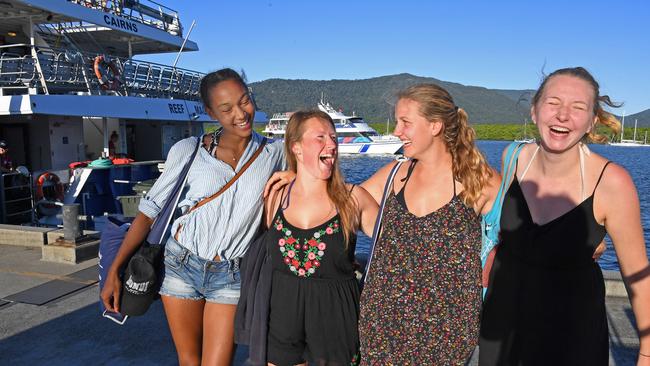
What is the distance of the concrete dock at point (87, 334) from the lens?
3.63 meters

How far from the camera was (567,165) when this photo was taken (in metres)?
2.06

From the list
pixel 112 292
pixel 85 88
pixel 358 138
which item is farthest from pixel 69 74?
pixel 358 138

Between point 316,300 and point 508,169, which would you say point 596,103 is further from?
point 316,300

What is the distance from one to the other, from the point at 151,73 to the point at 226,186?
45.1ft

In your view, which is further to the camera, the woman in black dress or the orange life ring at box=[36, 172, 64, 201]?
the orange life ring at box=[36, 172, 64, 201]

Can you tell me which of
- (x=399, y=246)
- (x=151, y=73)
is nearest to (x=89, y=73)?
(x=151, y=73)

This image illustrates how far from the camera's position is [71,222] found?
610 cm

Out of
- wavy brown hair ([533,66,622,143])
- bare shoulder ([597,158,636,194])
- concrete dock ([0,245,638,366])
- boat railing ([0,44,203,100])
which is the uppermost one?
boat railing ([0,44,203,100])

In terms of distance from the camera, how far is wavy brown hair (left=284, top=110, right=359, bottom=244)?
2.30m

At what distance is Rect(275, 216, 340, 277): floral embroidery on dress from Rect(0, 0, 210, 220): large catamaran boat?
366 inches

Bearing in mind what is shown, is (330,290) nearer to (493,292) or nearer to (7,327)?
(493,292)

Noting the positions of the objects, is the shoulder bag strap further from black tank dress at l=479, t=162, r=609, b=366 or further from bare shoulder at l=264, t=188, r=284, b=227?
black tank dress at l=479, t=162, r=609, b=366

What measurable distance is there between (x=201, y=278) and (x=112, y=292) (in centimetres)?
56

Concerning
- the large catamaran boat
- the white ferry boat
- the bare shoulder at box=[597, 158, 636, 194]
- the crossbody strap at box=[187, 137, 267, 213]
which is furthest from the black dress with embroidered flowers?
the white ferry boat
